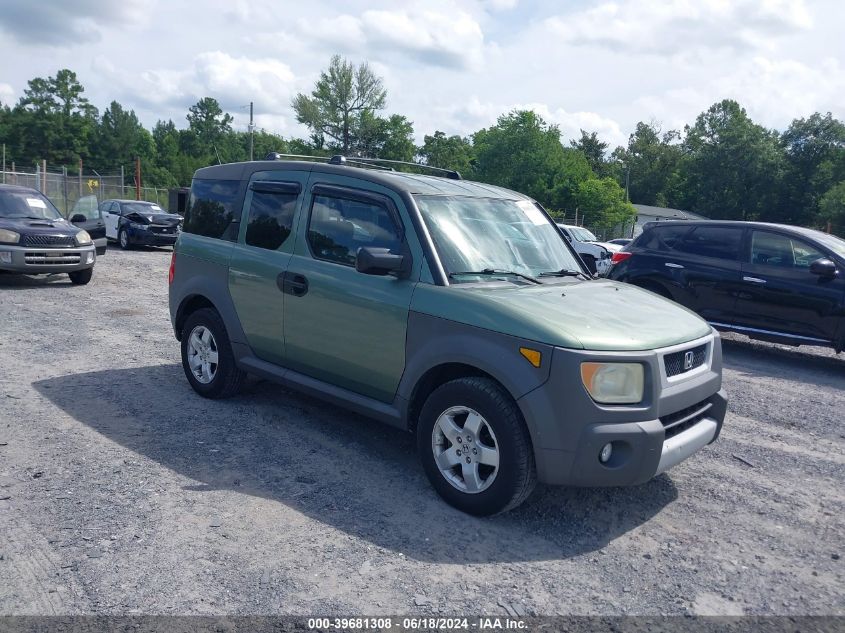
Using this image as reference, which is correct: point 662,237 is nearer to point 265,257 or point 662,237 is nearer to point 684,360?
point 684,360

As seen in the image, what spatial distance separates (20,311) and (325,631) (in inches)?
353

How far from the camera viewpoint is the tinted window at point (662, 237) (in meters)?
10.2

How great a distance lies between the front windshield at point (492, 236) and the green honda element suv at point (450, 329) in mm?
15

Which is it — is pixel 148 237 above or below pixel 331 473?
above

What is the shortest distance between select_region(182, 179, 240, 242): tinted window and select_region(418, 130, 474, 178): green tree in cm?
8481

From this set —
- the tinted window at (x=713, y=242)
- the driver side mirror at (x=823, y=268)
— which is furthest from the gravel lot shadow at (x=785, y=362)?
the tinted window at (x=713, y=242)

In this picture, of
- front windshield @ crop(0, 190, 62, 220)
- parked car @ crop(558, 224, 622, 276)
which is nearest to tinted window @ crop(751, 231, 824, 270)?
parked car @ crop(558, 224, 622, 276)

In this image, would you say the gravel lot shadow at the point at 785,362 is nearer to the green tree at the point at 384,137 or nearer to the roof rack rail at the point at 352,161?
the roof rack rail at the point at 352,161

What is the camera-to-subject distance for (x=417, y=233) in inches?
178

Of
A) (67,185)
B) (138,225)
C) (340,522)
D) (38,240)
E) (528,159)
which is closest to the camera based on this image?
(340,522)

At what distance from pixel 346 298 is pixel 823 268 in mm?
6616

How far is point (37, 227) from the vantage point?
1213 centimetres

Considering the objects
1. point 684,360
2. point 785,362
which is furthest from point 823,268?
point 684,360

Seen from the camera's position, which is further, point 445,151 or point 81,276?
point 445,151
